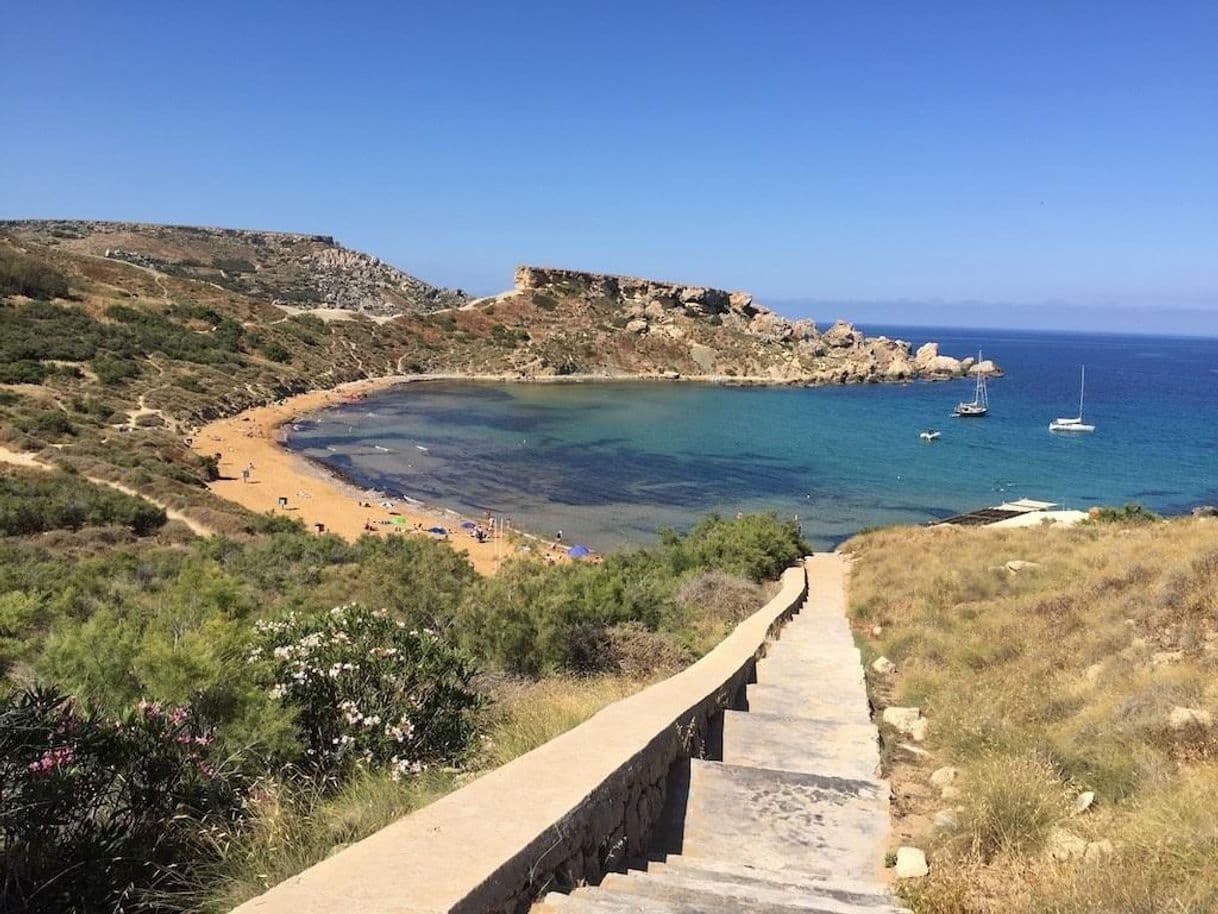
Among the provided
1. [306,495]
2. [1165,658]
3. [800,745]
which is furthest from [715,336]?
[800,745]

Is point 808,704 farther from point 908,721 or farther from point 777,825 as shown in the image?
point 777,825

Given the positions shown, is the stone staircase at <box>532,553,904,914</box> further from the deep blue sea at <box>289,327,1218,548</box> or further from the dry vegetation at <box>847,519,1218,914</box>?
the deep blue sea at <box>289,327,1218,548</box>

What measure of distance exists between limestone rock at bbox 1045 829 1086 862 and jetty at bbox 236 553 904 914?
2.79 ft

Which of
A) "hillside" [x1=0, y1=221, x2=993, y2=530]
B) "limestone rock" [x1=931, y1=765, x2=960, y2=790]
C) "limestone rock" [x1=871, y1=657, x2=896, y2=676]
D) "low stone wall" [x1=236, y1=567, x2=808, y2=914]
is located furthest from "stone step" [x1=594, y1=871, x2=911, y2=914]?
"hillside" [x1=0, y1=221, x2=993, y2=530]

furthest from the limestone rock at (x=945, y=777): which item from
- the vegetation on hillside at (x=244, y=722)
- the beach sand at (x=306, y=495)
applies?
the beach sand at (x=306, y=495)

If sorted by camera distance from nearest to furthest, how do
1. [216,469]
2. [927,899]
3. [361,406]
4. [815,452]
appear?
[927,899] → [216,469] → [815,452] → [361,406]

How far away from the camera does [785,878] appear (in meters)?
3.95

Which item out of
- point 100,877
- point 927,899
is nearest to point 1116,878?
point 927,899

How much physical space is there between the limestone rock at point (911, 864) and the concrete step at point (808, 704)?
2587mm

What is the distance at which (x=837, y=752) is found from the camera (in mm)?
5984

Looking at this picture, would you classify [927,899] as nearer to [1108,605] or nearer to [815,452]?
[1108,605]

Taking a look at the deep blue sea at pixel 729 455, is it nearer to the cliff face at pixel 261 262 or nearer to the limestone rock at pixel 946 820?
the limestone rock at pixel 946 820

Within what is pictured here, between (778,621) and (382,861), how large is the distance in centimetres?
945

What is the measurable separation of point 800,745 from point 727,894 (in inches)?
117
